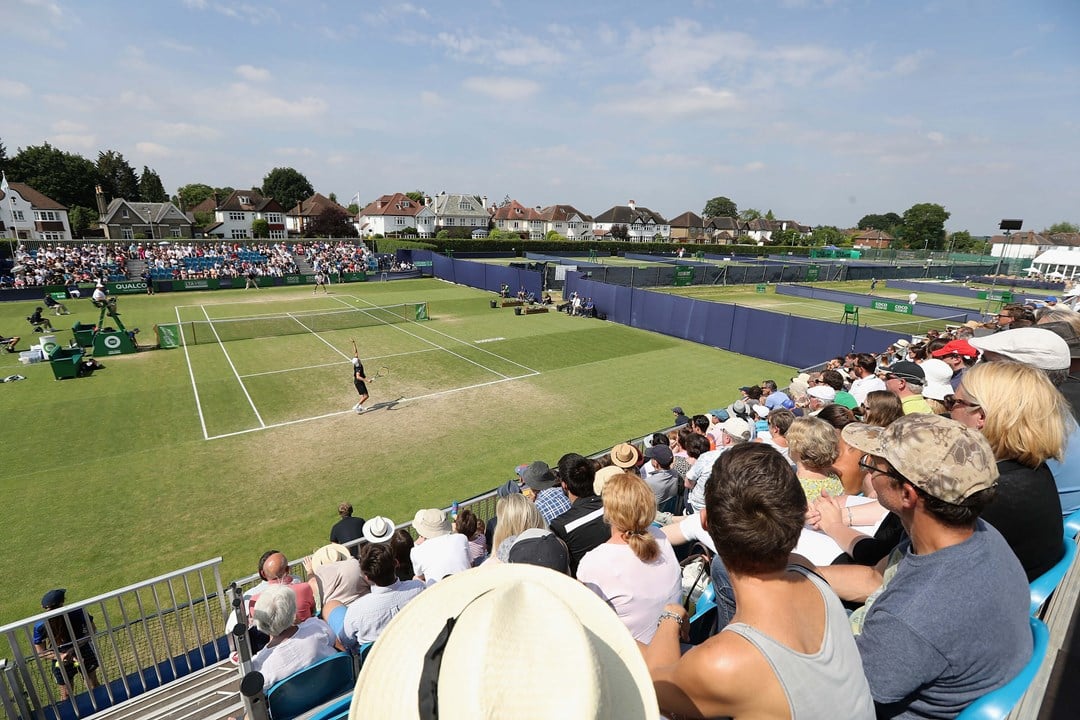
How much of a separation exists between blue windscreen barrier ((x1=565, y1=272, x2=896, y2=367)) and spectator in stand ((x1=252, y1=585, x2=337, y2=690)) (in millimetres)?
21796

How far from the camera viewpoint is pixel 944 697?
2121 millimetres

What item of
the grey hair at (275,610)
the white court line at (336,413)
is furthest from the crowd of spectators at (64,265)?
the grey hair at (275,610)

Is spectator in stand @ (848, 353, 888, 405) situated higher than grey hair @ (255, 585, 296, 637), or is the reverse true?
spectator in stand @ (848, 353, 888, 405)

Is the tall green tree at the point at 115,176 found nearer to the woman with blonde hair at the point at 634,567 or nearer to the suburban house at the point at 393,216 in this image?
the suburban house at the point at 393,216

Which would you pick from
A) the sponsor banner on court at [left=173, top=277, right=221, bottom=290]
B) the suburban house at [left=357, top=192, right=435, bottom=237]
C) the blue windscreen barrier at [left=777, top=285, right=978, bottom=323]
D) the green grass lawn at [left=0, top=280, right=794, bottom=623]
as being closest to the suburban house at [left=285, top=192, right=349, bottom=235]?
the suburban house at [left=357, top=192, right=435, bottom=237]

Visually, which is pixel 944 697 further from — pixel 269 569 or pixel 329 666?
pixel 269 569

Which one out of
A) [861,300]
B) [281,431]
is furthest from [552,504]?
[861,300]

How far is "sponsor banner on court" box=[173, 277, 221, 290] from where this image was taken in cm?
3899

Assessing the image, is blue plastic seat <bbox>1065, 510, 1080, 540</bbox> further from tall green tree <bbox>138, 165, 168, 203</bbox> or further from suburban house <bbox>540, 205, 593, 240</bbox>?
tall green tree <bbox>138, 165, 168, 203</bbox>

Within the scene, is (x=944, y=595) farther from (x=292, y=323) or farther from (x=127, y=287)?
(x=127, y=287)

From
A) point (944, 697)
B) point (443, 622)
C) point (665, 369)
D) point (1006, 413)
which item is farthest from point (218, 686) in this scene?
point (665, 369)

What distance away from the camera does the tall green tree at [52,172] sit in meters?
82.5

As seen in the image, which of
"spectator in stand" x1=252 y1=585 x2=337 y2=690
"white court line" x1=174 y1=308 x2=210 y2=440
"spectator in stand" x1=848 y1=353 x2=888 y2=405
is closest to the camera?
"spectator in stand" x1=252 y1=585 x2=337 y2=690

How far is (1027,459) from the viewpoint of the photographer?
2.80m
